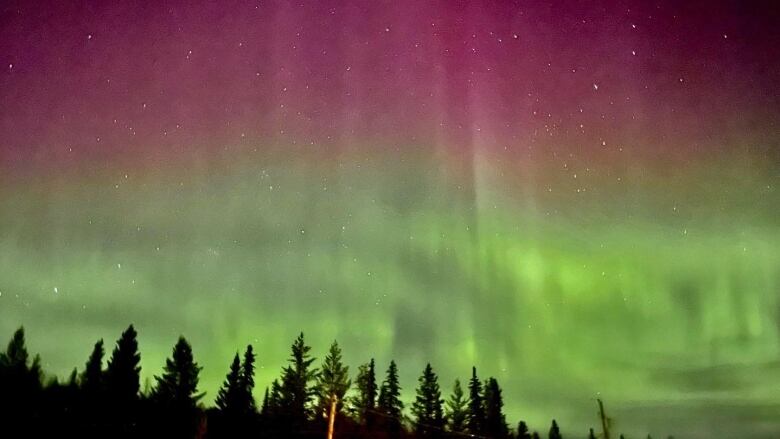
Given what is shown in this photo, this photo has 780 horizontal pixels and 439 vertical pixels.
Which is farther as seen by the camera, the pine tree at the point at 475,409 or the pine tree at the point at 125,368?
the pine tree at the point at 475,409

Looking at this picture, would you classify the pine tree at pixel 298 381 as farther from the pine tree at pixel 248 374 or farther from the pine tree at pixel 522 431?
the pine tree at pixel 522 431

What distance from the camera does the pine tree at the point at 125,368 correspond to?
6372 cm

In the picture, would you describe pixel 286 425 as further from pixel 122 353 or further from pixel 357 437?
pixel 122 353

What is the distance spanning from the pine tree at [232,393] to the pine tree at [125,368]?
36.1 ft

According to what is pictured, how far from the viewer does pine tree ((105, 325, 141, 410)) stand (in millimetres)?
63719

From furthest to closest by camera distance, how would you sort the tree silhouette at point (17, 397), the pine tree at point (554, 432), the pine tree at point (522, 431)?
the pine tree at point (554, 432), the pine tree at point (522, 431), the tree silhouette at point (17, 397)

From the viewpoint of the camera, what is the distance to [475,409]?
10625 centimetres

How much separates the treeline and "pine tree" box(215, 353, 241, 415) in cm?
15

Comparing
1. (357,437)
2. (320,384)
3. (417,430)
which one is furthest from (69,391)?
(417,430)

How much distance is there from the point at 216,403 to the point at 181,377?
636cm

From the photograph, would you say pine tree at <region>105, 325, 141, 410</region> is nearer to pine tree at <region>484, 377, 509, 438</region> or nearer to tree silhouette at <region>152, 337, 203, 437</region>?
tree silhouette at <region>152, 337, 203, 437</region>

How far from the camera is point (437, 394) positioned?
104 meters

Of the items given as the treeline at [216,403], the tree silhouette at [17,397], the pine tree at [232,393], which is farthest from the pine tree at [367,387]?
the tree silhouette at [17,397]

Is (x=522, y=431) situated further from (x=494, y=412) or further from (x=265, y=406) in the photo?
(x=265, y=406)
